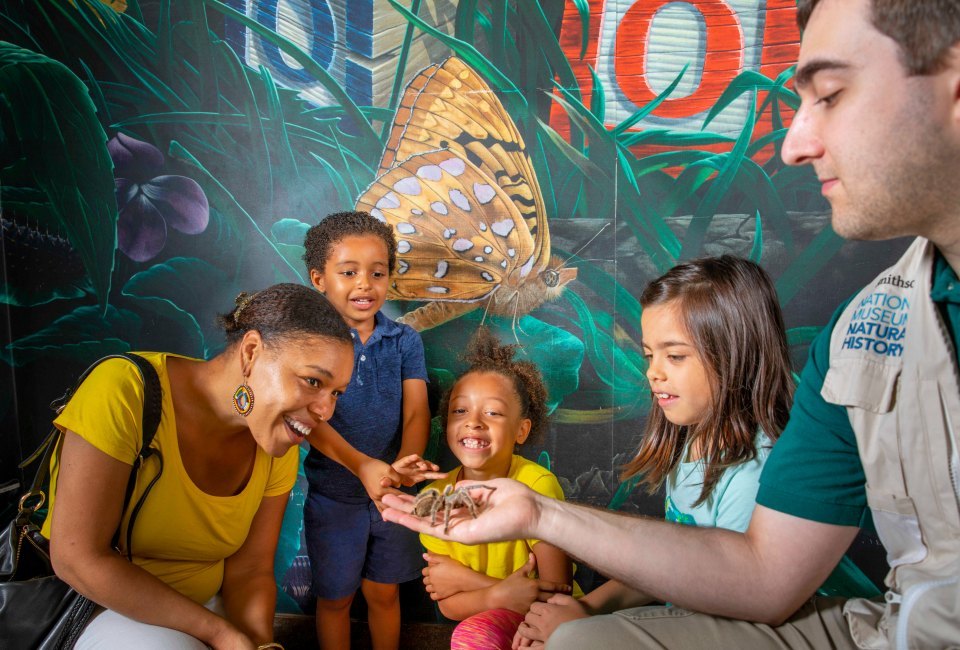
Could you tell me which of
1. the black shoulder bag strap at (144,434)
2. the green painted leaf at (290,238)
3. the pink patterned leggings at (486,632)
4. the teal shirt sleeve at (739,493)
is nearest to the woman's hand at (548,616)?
the pink patterned leggings at (486,632)

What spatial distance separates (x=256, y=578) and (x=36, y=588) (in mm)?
614

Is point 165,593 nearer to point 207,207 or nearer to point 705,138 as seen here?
point 207,207

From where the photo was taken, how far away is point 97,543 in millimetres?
1780

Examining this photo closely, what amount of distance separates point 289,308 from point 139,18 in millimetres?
1943

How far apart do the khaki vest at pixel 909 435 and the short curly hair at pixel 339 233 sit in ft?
6.16

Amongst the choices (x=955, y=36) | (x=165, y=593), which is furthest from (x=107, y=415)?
(x=955, y=36)

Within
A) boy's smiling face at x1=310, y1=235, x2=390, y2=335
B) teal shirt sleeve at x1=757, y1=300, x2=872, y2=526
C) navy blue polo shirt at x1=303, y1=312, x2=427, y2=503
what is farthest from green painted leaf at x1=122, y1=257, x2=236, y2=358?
teal shirt sleeve at x1=757, y1=300, x2=872, y2=526

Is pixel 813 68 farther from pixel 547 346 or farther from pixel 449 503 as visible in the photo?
pixel 547 346

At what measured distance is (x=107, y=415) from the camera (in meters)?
1.81

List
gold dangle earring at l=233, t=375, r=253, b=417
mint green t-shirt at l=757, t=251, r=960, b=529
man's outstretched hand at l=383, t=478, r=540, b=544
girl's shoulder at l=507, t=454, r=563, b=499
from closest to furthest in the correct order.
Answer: mint green t-shirt at l=757, t=251, r=960, b=529
man's outstretched hand at l=383, t=478, r=540, b=544
gold dangle earring at l=233, t=375, r=253, b=417
girl's shoulder at l=507, t=454, r=563, b=499

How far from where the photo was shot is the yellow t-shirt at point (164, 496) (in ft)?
5.94

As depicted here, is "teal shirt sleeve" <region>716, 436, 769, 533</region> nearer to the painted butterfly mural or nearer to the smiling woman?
the smiling woman

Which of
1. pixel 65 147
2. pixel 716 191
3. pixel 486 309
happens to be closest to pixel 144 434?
pixel 486 309

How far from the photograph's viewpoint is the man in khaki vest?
3.92 feet
